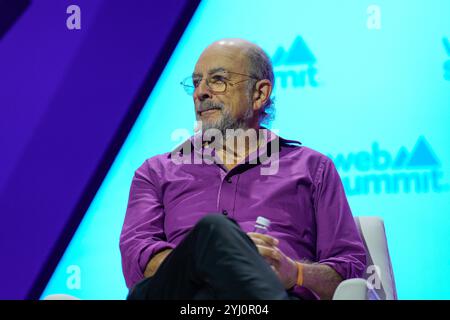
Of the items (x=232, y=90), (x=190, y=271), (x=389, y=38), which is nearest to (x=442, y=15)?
(x=389, y=38)

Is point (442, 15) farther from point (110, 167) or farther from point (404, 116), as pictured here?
point (110, 167)

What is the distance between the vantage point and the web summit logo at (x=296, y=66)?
291 cm

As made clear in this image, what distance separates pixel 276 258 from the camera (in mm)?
2047

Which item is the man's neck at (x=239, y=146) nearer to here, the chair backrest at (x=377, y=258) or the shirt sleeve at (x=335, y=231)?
the shirt sleeve at (x=335, y=231)

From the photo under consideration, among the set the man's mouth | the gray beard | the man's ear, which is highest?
the man's ear

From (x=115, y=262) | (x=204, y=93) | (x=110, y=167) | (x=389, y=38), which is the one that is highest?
(x=389, y=38)

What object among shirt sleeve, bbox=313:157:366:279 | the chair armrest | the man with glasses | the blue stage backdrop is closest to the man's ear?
the man with glasses

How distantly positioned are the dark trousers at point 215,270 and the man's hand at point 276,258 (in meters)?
0.28

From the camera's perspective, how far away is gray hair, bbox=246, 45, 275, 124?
2.59 meters

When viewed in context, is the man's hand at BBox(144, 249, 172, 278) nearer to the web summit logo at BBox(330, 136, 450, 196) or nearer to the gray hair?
the gray hair

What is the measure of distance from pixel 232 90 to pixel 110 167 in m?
0.75

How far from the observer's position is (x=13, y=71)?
3.10 meters

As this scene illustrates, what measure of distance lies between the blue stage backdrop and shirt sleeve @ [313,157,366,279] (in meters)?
0.51

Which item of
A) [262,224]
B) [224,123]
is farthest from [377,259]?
[224,123]
